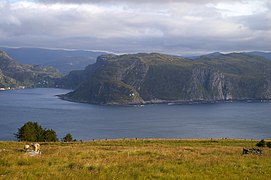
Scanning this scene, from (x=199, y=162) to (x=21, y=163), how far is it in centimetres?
956

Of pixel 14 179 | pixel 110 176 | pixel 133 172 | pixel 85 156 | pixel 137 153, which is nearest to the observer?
pixel 14 179

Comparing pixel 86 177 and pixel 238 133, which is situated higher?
pixel 86 177

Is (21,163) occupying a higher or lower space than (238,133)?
higher

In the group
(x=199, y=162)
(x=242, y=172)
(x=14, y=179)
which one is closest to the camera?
(x=14, y=179)

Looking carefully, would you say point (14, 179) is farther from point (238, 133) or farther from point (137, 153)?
point (238, 133)

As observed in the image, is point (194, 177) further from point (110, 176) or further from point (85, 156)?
point (85, 156)

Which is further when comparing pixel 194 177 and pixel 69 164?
pixel 69 164

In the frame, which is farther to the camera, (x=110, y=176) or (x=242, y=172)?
(x=242, y=172)

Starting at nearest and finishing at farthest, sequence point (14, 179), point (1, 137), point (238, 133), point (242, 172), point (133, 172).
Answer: point (14, 179) → point (133, 172) → point (242, 172) → point (1, 137) → point (238, 133)

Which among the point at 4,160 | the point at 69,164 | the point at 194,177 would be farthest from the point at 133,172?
the point at 4,160

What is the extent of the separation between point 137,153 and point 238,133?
6777 inches

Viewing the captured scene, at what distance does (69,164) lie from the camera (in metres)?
18.5

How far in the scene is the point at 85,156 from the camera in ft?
74.7

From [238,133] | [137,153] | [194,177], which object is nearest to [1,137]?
[238,133]
